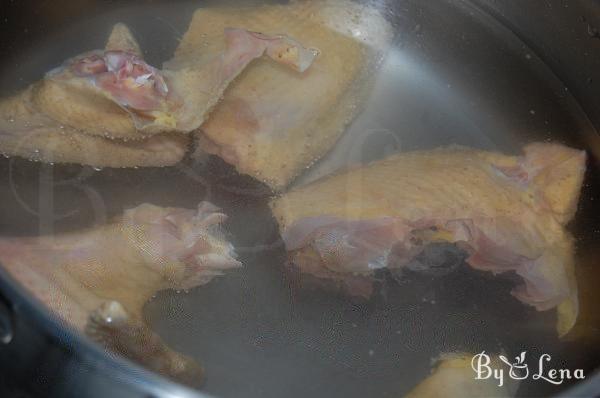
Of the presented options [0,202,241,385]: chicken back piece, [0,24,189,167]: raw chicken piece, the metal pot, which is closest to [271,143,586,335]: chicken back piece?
the metal pot

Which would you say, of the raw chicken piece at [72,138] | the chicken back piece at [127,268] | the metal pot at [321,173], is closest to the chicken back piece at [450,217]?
the metal pot at [321,173]

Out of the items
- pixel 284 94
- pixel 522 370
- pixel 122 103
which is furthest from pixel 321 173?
pixel 522 370

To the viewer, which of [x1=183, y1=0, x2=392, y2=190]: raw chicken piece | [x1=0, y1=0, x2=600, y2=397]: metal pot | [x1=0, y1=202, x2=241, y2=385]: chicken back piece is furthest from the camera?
[x1=183, y1=0, x2=392, y2=190]: raw chicken piece

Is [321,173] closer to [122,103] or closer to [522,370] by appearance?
[122,103]

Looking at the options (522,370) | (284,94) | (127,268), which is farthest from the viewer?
(284,94)

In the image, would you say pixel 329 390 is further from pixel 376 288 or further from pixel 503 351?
pixel 503 351

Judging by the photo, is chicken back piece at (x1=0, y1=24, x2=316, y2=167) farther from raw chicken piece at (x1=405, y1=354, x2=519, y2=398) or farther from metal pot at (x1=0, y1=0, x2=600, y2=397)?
raw chicken piece at (x1=405, y1=354, x2=519, y2=398)
